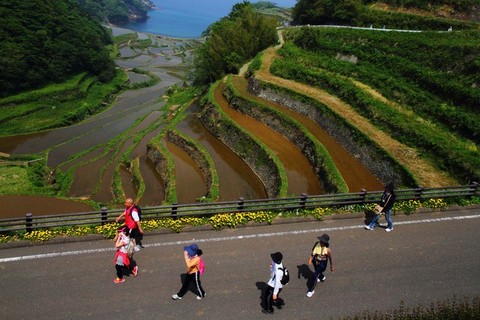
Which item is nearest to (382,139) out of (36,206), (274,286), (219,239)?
(219,239)

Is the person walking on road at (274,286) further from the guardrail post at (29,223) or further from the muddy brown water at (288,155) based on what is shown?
the muddy brown water at (288,155)

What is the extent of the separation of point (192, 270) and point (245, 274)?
8.81 feet

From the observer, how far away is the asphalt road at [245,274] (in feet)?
35.5

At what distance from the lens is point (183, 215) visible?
14.9 m

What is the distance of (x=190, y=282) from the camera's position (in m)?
10.7

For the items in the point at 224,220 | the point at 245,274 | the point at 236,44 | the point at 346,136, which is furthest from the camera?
the point at 236,44

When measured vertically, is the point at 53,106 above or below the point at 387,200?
above

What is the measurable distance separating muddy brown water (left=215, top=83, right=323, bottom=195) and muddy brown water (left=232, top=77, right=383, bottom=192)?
193 cm

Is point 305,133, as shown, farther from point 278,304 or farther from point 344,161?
point 278,304

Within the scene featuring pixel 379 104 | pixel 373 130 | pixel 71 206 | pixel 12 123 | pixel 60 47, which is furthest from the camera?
pixel 60 47

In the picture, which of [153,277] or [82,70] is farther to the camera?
[82,70]

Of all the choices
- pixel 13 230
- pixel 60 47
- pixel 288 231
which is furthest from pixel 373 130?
pixel 60 47

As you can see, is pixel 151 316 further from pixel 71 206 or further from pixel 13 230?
pixel 71 206

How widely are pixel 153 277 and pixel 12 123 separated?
174ft
